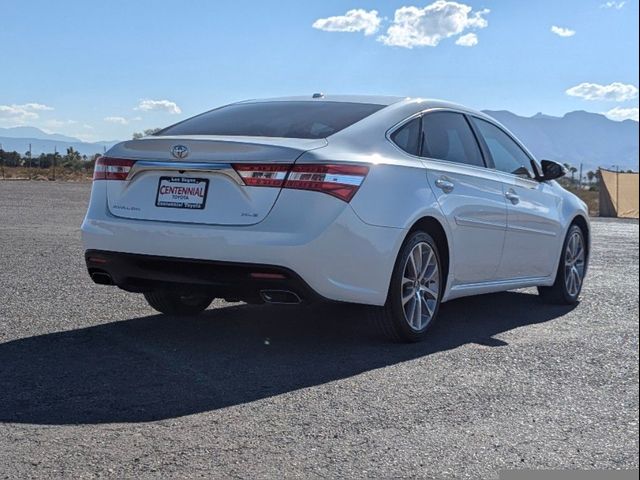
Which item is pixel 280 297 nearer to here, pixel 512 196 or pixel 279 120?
pixel 279 120

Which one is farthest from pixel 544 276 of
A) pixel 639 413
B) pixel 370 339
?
pixel 639 413

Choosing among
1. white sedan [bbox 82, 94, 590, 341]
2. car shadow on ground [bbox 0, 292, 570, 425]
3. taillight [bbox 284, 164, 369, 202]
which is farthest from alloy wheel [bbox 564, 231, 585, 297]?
taillight [bbox 284, 164, 369, 202]

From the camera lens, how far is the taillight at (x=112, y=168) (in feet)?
17.1

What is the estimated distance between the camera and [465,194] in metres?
6.05

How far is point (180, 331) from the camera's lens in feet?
18.4

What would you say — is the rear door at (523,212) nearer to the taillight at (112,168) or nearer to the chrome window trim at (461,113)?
the chrome window trim at (461,113)

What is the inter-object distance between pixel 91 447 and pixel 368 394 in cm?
145

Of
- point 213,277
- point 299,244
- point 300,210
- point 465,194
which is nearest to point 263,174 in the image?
point 300,210

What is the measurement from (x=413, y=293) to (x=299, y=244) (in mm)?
1141

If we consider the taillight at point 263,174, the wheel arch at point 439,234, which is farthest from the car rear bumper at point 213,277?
the wheel arch at point 439,234

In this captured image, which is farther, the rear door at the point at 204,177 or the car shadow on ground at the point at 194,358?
the rear door at the point at 204,177

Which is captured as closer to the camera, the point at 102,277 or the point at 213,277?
the point at 213,277

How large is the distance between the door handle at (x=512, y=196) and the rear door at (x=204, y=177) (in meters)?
2.25

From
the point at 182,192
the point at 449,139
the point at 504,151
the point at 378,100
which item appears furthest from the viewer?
the point at 504,151
